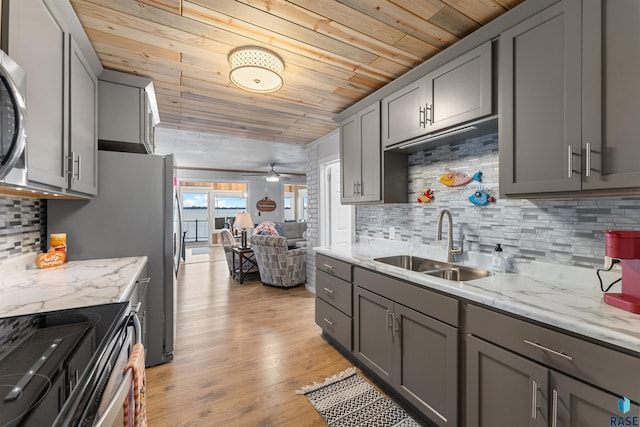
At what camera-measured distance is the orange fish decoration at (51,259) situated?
1.78m

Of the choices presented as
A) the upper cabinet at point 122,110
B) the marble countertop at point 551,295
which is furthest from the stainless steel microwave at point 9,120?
the marble countertop at point 551,295

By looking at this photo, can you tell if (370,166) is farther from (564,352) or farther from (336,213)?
(564,352)

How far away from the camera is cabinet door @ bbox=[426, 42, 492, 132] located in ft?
5.19

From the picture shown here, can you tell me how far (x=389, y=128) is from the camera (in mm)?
2281

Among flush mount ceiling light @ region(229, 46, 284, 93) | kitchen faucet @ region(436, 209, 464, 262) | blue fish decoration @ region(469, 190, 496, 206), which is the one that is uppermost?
flush mount ceiling light @ region(229, 46, 284, 93)

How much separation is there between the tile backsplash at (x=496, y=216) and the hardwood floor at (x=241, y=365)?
1.41 meters

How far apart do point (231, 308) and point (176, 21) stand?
10.4 ft

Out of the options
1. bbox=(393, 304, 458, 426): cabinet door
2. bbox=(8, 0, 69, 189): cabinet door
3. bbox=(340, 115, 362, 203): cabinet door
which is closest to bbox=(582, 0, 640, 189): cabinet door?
bbox=(393, 304, 458, 426): cabinet door

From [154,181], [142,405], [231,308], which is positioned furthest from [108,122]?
[231,308]

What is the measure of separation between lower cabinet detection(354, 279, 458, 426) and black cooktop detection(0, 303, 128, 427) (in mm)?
1472

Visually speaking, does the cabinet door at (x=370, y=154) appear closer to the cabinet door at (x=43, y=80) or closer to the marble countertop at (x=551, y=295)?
the marble countertop at (x=551, y=295)

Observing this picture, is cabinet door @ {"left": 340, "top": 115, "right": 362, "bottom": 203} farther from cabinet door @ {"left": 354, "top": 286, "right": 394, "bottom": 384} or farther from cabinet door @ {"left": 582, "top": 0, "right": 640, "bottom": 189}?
cabinet door @ {"left": 582, "top": 0, "right": 640, "bottom": 189}

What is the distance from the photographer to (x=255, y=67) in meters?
1.82

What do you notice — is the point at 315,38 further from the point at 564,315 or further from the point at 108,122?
the point at 564,315
